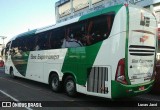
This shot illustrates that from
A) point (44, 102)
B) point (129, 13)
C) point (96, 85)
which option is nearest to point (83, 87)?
point (96, 85)

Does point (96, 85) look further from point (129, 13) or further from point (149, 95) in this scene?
point (149, 95)

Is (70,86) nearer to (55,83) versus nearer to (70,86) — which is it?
(70,86)

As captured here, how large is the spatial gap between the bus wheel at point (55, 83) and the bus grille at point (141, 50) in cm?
417

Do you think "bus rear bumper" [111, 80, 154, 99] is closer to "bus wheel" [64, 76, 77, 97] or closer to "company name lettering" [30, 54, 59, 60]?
"bus wheel" [64, 76, 77, 97]

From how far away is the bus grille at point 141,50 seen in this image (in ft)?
27.8

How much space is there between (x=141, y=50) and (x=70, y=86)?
134 inches

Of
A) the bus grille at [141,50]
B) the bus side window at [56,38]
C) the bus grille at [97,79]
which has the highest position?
the bus side window at [56,38]

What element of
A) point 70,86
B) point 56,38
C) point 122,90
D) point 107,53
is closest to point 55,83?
point 70,86

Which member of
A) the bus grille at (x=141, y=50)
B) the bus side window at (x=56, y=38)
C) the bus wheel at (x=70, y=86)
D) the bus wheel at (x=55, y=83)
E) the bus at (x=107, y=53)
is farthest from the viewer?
the bus wheel at (x=55, y=83)

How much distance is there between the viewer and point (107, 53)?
8586mm

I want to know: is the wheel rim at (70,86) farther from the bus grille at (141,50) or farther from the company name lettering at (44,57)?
the bus grille at (141,50)

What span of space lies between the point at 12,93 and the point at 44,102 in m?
2.44

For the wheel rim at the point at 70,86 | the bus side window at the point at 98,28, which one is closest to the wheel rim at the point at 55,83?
the wheel rim at the point at 70,86

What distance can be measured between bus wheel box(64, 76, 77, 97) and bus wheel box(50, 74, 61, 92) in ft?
2.05
